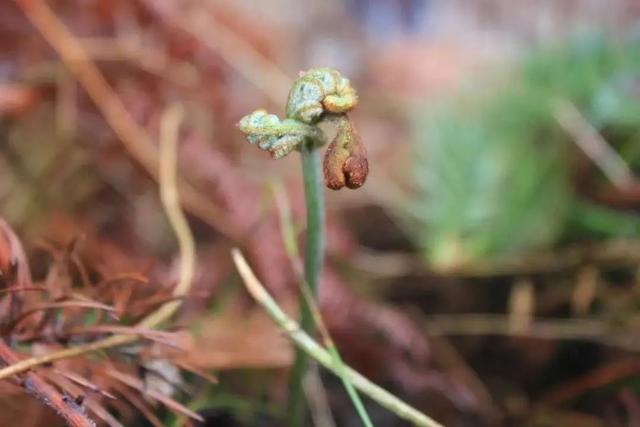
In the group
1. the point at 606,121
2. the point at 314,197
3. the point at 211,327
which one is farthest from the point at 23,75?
the point at 606,121

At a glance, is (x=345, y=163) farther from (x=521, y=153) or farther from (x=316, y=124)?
(x=521, y=153)

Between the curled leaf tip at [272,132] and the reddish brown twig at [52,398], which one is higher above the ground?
the curled leaf tip at [272,132]

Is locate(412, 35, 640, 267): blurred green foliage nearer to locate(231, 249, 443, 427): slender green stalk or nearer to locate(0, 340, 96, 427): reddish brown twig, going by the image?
locate(231, 249, 443, 427): slender green stalk

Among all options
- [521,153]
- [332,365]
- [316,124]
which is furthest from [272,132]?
[521,153]

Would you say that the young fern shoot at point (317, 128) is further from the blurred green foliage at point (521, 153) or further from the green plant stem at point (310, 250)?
the blurred green foliage at point (521, 153)

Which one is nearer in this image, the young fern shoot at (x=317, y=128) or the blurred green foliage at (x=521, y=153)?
the young fern shoot at (x=317, y=128)

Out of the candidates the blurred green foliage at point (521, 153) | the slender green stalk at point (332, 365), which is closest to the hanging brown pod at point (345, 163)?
the slender green stalk at point (332, 365)

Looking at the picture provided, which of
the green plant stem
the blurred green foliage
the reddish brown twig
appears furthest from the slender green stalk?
the blurred green foliage

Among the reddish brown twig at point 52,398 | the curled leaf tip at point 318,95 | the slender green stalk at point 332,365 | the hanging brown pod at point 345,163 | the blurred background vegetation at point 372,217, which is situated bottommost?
the reddish brown twig at point 52,398
